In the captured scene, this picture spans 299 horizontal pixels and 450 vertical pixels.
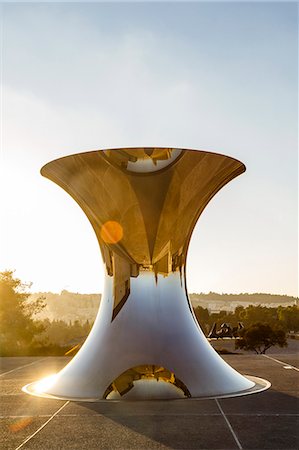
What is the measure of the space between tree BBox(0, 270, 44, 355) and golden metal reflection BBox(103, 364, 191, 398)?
886 inches

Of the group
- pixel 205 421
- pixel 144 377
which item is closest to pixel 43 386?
pixel 144 377

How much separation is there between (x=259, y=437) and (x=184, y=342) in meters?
3.22

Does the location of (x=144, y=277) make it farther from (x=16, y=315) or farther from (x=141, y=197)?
(x=16, y=315)

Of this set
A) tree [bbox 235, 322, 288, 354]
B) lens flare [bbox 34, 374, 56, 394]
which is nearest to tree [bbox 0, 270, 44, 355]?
tree [bbox 235, 322, 288, 354]

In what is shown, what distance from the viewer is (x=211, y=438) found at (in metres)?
5.83

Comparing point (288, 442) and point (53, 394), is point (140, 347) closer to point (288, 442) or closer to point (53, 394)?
point (53, 394)

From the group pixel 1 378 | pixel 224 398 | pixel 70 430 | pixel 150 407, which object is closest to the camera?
pixel 70 430

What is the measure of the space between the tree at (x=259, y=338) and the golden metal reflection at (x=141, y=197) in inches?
995

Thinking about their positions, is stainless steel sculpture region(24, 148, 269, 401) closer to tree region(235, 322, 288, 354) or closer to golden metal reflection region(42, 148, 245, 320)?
golden metal reflection region(42, 148, 245, 320)

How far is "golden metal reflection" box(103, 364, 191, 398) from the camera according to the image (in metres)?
8.48

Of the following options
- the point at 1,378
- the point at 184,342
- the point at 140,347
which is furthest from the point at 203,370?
the point at 1,378

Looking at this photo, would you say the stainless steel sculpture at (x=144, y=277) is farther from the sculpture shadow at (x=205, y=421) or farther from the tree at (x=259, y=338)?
the tree at (x=259, y=338)

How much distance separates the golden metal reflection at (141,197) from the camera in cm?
855

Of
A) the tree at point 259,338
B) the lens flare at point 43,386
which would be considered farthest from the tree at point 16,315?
the lens flare at point 43,386
